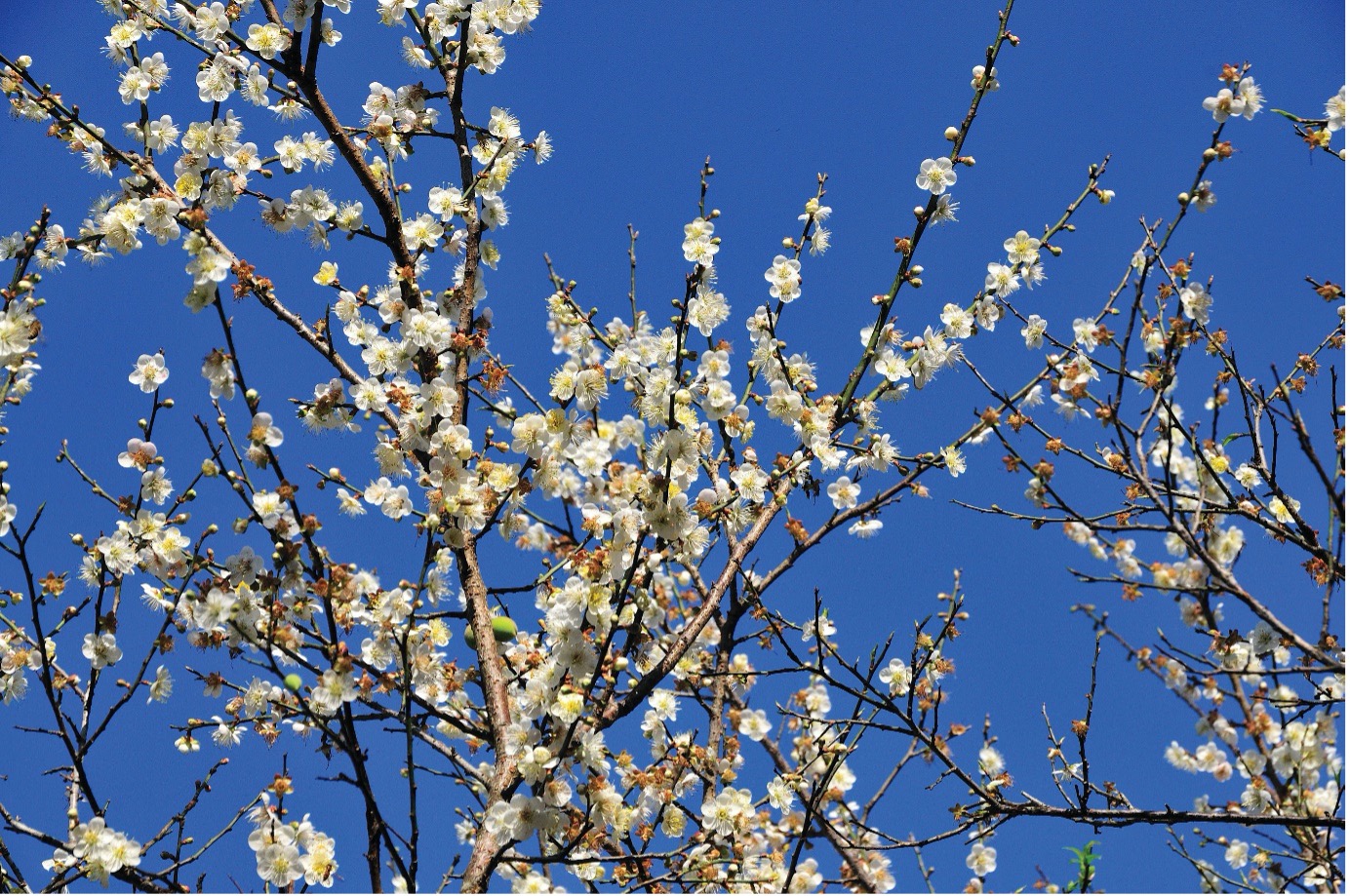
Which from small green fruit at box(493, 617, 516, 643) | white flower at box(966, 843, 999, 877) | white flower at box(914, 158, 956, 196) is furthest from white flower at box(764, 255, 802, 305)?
white flower at box(966, 843, 999, 877)

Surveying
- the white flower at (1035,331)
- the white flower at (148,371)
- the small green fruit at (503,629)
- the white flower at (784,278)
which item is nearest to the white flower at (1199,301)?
the white flower at (1035,331)

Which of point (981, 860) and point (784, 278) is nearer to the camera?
point (784, 278)

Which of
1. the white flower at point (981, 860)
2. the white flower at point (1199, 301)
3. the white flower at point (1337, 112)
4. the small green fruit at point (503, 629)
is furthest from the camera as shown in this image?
the white flower at point (981, 860)

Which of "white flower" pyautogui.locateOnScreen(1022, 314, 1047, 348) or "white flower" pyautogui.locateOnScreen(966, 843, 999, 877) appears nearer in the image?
"white flower" pyautogui.locateOnScreen(1022, 314, 1047, 348)

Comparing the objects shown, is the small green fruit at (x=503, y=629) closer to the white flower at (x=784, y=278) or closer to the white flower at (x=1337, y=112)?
the white flower at (x=784, y=278)

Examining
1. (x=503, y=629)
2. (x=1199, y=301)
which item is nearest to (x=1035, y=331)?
(x=1199, y=301)

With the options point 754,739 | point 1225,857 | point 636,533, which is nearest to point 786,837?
point 754,739

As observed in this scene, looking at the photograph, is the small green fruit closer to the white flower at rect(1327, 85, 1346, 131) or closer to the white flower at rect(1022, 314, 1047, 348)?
the white flower at rect(1022, 314, 1047, 348)

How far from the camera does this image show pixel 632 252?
194 inches

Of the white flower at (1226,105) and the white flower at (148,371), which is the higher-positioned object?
the white flower at (1226,105)

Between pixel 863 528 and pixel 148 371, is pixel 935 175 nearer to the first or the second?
pixel 863 528

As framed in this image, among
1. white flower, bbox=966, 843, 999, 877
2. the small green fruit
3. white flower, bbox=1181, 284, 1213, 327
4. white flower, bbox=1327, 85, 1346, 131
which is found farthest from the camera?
white flower, bbox=966, 843, 999, 877

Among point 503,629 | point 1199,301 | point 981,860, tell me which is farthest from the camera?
point 981,860

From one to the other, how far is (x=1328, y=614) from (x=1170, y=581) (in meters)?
2.00
